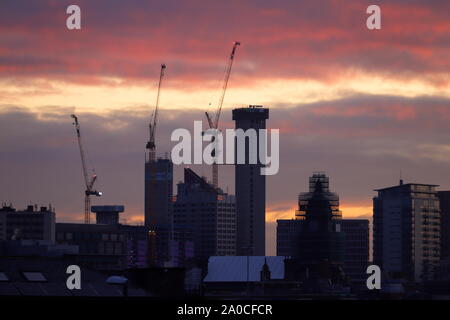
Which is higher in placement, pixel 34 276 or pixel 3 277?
pixel 34 276

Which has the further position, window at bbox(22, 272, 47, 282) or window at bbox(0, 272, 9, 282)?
window at bbox(22, 272, 47, 282)

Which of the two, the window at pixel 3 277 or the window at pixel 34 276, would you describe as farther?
the window at pixel 34 276

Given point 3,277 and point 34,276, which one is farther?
point 34,276
